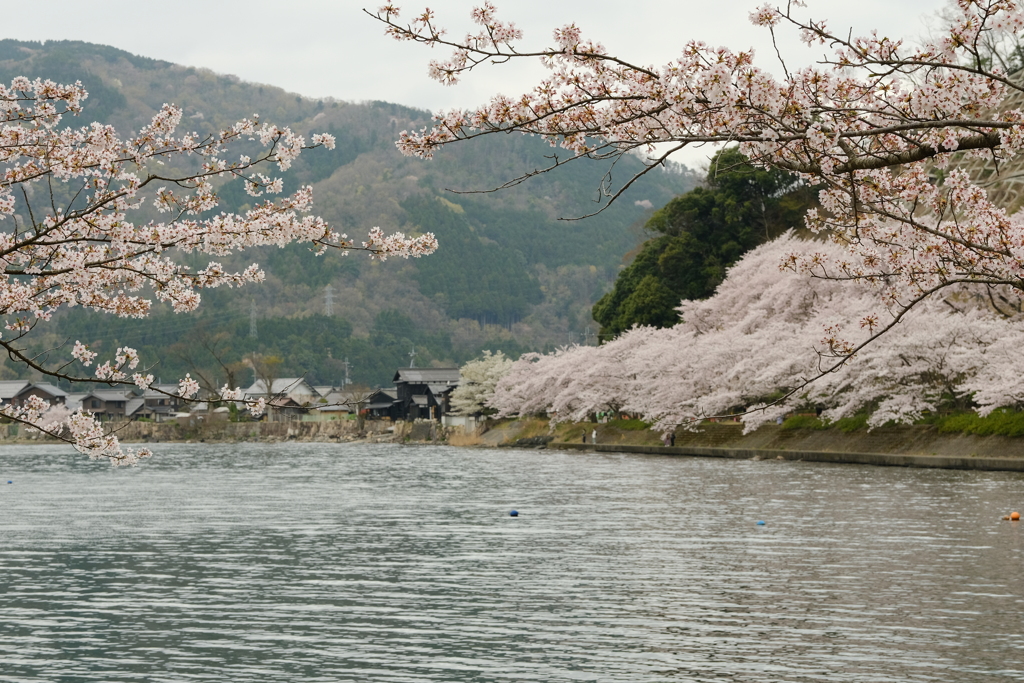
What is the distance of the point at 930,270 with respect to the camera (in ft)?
32.0

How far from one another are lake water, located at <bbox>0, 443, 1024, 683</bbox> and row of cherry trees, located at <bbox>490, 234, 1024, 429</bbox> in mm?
5363

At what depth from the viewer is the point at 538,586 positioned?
17.0m

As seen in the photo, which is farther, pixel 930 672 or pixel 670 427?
pixel 670 427

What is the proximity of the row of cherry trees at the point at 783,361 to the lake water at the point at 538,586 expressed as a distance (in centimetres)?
536

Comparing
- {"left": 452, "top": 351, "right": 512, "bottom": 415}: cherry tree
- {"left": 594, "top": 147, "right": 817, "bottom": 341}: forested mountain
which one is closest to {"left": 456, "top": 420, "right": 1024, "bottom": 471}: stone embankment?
{"left": 594, "top": 147, "right": 817, "bottom": 341}: forested mountain

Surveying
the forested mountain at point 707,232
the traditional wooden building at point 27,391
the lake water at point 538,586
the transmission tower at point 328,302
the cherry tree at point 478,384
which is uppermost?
the transmission tower at point 328,302

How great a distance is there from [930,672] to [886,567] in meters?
6.40

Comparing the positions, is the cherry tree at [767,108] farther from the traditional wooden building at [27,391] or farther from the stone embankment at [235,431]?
the traditional wooden building at [27,391]

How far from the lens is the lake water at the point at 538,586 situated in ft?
39.7

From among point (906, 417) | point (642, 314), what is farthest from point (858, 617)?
point (642, 314)

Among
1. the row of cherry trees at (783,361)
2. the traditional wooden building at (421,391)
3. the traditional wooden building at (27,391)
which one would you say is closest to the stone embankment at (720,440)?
the row of cherry trees at (783,361)

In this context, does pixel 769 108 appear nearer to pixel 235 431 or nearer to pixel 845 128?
pixel 845 128

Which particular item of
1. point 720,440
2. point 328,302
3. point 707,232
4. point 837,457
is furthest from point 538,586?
point 328,302

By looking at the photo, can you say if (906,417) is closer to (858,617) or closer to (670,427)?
(670,427)
